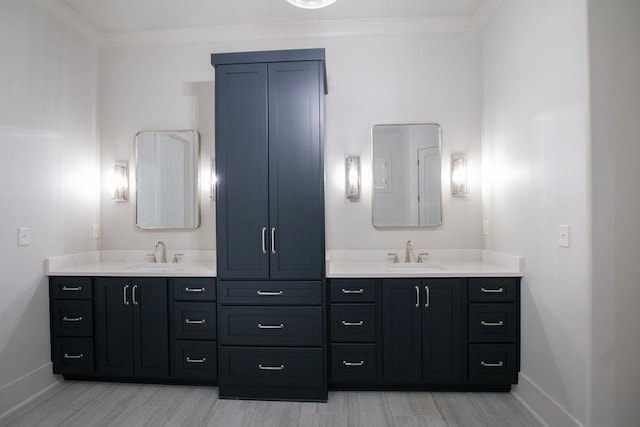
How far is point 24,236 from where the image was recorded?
228 cm

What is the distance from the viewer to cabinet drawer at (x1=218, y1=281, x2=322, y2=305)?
89.9 inches

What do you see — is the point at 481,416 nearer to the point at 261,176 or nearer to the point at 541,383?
the point at 541,383

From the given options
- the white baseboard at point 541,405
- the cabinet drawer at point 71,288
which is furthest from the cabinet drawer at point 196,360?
the white baseboard at point 541,405

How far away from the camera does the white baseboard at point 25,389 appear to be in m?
2.10

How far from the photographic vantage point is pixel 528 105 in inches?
85.1

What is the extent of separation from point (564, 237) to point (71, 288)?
11.0 feet

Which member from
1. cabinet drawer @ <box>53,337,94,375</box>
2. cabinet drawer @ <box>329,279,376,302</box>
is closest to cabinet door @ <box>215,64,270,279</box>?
cabinet drawer @ <box>329,279,376,302</box>

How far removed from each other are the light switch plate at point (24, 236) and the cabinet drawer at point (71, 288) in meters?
0.34

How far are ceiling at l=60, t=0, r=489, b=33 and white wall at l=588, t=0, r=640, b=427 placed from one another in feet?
4.54

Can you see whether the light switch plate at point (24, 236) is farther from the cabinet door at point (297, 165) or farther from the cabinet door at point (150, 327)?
the cabinet door at point (297, 165)

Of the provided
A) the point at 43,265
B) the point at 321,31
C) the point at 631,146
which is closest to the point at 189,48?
the point at 321,31

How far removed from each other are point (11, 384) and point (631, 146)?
3.96 m

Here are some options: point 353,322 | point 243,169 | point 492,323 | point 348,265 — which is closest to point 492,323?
point 492,323

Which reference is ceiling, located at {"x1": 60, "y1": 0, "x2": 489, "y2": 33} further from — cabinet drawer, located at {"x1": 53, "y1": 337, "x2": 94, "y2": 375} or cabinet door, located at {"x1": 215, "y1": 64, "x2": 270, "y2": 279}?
cabinet drawer, located at {"x1": 53, "y1": 337, "x2": 94, "y2": 375}
